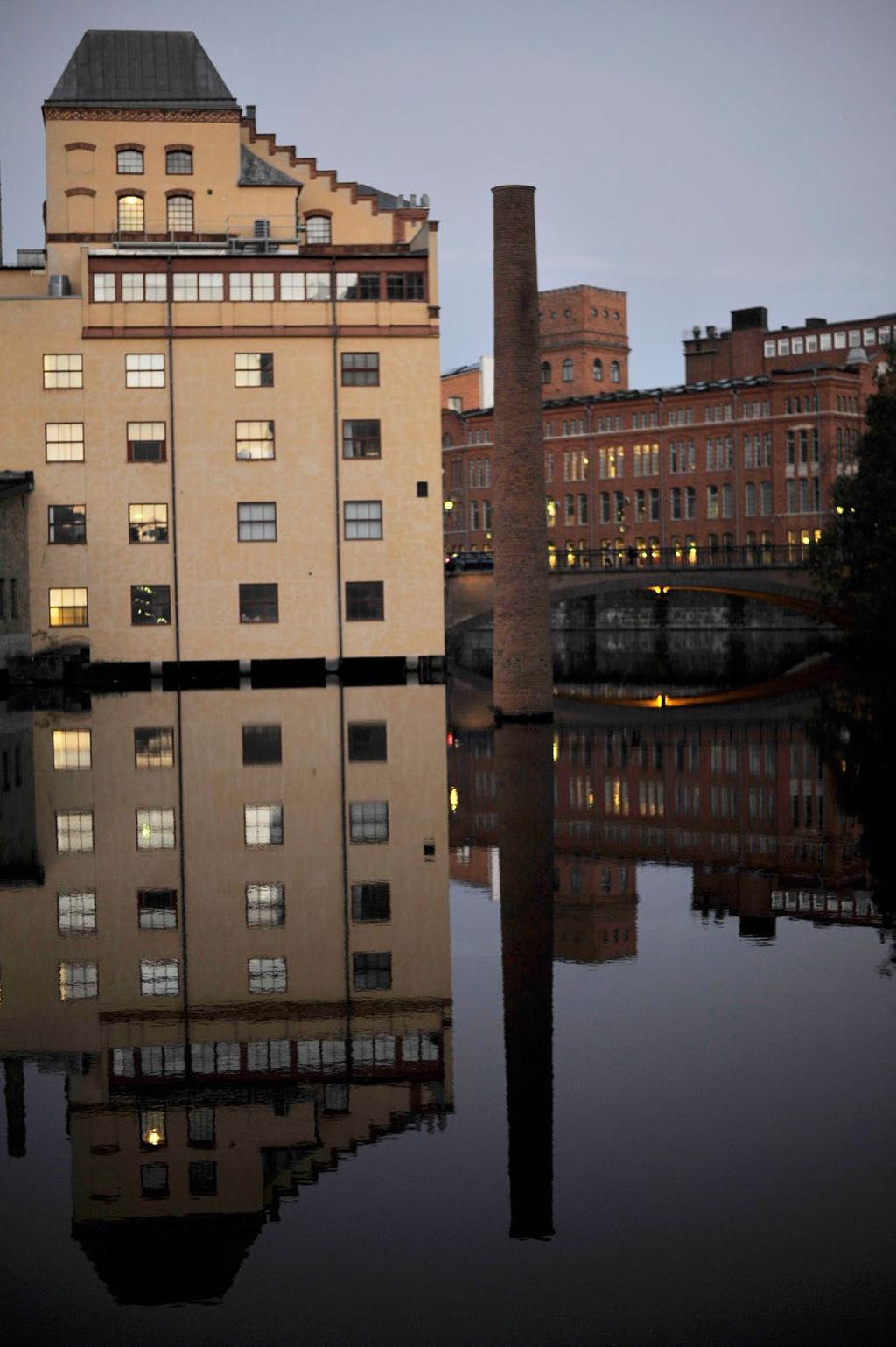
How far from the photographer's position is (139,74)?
2140 inches

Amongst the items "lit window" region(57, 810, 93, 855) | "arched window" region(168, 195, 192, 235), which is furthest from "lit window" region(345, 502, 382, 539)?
"lit window" region(57, 810, 93, 855)

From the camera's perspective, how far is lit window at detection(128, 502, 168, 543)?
49375 millimetres

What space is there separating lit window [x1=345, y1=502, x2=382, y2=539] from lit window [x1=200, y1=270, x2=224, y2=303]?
7.00 meters

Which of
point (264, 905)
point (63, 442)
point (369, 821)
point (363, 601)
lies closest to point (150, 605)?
point (63, 442)

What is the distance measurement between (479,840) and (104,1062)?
869cm

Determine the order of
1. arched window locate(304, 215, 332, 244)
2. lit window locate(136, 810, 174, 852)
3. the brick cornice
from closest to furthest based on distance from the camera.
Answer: lit window locate(136, 810, 174, 852) < the brick cornice < arched window locate(304, 215, 332, 244)

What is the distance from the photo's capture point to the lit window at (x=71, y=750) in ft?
83.4

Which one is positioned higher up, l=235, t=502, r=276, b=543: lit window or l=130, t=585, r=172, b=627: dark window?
l=235, t=502, r=276, b=543: lit window

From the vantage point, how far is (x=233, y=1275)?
21.3 feet

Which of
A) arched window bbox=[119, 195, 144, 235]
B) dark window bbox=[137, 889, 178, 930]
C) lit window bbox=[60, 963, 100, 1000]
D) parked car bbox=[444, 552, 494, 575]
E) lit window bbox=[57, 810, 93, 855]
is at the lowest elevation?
lit window bbox=[60, 963, 100, 1000]

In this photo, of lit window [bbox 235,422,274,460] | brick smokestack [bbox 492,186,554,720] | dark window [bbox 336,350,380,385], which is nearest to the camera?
brick smokestack [bbox 492,186,554,720]

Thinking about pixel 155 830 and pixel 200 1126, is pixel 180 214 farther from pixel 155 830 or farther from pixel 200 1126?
pixel 200 1126

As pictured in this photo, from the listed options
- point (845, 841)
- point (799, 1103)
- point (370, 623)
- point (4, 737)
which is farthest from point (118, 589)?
point (799, 1103)

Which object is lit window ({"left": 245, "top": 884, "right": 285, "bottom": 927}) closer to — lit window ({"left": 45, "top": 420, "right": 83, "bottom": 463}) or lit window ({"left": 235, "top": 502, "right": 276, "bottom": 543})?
lit window ({"left": 235, "top": 502, "right": 276, "bottom": 543})
